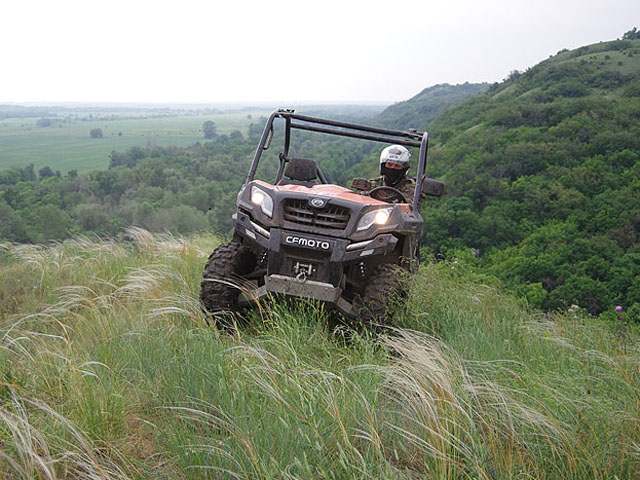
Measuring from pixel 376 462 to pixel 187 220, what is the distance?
35.6 m

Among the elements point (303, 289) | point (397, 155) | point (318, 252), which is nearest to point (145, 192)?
point (397, 155)

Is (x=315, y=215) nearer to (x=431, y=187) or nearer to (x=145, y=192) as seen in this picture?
(x=431, y=187)

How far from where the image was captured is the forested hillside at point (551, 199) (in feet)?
106

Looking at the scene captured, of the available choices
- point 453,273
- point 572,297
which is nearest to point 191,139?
point 572,297

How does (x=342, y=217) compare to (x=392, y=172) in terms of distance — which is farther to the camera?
(x=392, y=172)

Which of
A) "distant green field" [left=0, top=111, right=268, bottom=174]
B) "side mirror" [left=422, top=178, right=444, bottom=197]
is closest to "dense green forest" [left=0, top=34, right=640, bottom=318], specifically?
"distant green field" [left=0, top=111, right=268, bottom=174]

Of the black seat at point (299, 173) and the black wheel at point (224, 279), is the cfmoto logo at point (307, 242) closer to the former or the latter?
the black wheel at point (224, 279)

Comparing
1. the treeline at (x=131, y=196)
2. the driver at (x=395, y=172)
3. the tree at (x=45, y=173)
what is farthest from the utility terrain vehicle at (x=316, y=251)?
the tree at (x=45, y=173)

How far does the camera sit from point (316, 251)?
12.8ft

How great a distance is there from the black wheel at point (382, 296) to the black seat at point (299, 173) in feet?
4.50

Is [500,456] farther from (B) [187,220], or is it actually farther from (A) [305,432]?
(B) [187,220]

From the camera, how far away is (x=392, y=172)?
5.82 metres

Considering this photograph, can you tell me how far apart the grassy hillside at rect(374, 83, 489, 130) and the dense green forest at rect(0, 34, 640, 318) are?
106ft

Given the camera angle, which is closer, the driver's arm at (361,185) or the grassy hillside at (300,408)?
the grassy hillside at (300,408)
